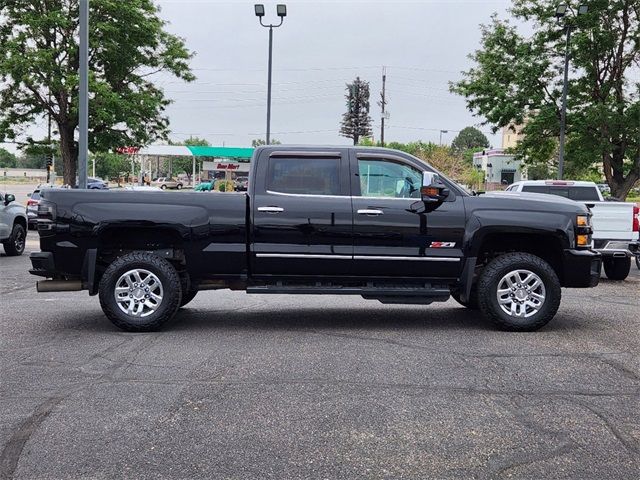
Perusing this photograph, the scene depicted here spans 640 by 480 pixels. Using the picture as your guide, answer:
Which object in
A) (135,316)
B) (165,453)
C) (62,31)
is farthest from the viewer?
(62,31)

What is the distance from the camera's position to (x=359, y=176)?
767 centimetres

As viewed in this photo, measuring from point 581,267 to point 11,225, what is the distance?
13201 millimetres

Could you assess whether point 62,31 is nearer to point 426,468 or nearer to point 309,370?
point 309,370

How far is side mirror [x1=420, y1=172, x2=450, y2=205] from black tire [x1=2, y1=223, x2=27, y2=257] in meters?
12.1

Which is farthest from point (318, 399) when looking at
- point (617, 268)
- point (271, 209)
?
point (617, 268)

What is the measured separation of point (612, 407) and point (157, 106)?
2913 cm

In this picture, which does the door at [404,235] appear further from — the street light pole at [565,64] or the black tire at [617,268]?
the street light pole at [565,64]

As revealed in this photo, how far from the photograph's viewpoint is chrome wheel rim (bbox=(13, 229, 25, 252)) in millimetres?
16391

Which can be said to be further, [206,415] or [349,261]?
[349,261]

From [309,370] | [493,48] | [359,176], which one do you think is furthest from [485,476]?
[493,48]

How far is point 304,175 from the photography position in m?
7.68

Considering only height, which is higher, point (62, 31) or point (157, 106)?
point (62, 31)

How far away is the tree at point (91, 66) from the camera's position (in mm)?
27453

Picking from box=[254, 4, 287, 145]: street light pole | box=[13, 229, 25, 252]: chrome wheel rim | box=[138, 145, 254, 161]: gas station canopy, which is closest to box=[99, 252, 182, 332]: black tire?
box=[13, 229, 25, 252]: chrome wheel rim
